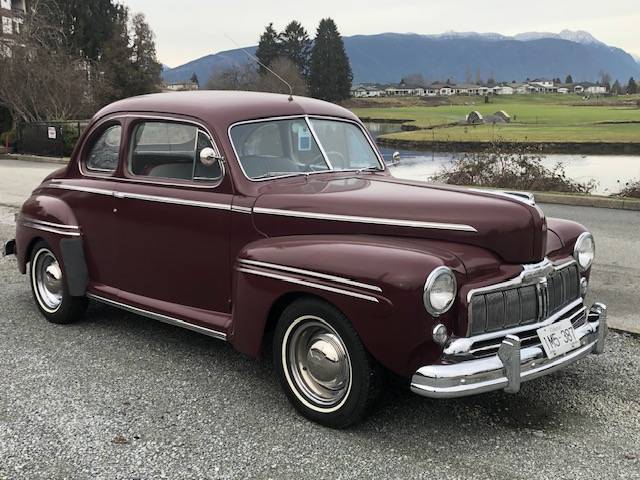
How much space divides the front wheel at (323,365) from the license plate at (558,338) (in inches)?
35.9

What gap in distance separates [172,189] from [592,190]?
11938 mm

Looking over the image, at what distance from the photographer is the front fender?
3201 mm

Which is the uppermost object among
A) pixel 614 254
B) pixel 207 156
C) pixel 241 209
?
pixel 207 156

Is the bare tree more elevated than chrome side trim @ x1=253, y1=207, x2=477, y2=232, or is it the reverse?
the bare tree

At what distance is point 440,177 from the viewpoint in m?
15.0

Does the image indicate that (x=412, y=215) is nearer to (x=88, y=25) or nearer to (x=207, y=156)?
(x=207, y=156)

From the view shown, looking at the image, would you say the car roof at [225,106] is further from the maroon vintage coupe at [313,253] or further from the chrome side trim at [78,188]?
the chrome side trim at [78,188]

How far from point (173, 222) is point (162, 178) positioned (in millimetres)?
398

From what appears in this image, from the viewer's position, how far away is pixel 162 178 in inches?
181

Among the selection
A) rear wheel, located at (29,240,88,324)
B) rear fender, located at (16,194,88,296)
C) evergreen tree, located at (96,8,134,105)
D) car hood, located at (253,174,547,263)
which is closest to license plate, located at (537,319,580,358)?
car hood, located at (253,174,547,263)

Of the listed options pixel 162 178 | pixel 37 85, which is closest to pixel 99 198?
pixel 162 178

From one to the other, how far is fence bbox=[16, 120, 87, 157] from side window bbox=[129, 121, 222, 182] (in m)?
20.7

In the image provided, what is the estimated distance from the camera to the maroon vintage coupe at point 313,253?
3266 mm

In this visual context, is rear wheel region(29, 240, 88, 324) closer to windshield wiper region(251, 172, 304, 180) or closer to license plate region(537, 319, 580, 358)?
windshield wiper region(251, 172, 304, 180)
